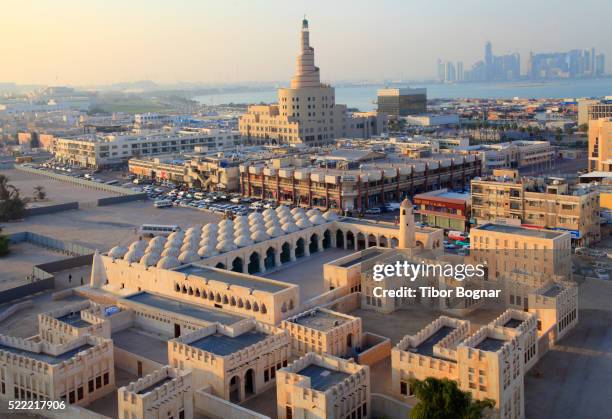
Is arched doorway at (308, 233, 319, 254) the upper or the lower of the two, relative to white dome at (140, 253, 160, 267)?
lower

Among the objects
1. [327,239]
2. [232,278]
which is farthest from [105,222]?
[232,278]

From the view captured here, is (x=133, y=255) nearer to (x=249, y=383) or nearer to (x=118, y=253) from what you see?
(x=118, y=253)

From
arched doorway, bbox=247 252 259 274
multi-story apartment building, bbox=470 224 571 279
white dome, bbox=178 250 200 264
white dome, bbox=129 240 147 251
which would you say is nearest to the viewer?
white dome, bbox=178 250 200 264

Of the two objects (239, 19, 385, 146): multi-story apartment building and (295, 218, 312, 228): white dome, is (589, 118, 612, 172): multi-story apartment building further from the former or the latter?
(295, 218, 312, 228): white dome

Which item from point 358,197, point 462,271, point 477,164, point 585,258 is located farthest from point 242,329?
point 477,164

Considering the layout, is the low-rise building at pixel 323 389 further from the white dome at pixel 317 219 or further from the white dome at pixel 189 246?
the white dome at pixel 317 219

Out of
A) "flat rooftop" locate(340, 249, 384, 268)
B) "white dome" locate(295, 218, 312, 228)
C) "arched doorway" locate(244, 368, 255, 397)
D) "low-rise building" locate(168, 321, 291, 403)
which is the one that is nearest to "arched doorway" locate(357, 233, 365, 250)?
"white dome" locate(295, 218, 312, 228)

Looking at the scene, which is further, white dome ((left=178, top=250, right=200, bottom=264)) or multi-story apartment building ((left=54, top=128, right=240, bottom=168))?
multi-story apartment building ((left=54, top=128, right=240, bottom=168))
